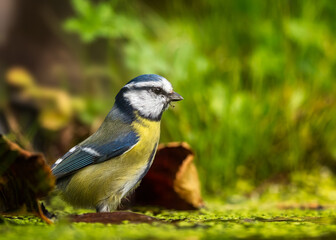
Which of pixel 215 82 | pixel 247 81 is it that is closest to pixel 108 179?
pixel 215 82

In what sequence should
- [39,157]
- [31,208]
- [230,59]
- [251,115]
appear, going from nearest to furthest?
[39,157]
[31,208]
[251,115]
[230,59]

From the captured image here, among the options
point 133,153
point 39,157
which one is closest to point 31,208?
point 39,157

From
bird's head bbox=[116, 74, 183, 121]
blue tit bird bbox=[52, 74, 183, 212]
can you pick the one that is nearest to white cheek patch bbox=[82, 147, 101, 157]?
blue tit bird bbox=[52, 74, 183, 212]

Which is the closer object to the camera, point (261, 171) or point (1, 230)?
point (1, 230)

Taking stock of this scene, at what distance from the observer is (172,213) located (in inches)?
95.5

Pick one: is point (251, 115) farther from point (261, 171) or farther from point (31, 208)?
point (31, 208)

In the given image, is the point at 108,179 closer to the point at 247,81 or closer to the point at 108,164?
the point at 108,164

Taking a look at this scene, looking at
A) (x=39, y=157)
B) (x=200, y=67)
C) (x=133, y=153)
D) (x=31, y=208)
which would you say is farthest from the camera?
(x=200, y=67)

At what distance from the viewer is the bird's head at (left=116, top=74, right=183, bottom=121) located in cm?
213

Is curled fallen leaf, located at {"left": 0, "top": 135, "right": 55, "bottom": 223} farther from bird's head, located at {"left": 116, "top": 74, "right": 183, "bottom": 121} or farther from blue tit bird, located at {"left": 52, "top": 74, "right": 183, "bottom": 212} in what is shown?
bird's head, located at {"left": 116, "top": 74, "right": 183, "bottom": 121}

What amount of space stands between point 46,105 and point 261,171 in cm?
211

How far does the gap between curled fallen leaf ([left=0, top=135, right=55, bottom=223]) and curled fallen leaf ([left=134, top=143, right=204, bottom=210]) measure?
80cm

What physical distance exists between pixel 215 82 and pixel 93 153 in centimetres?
176

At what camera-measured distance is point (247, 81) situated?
3746mm
